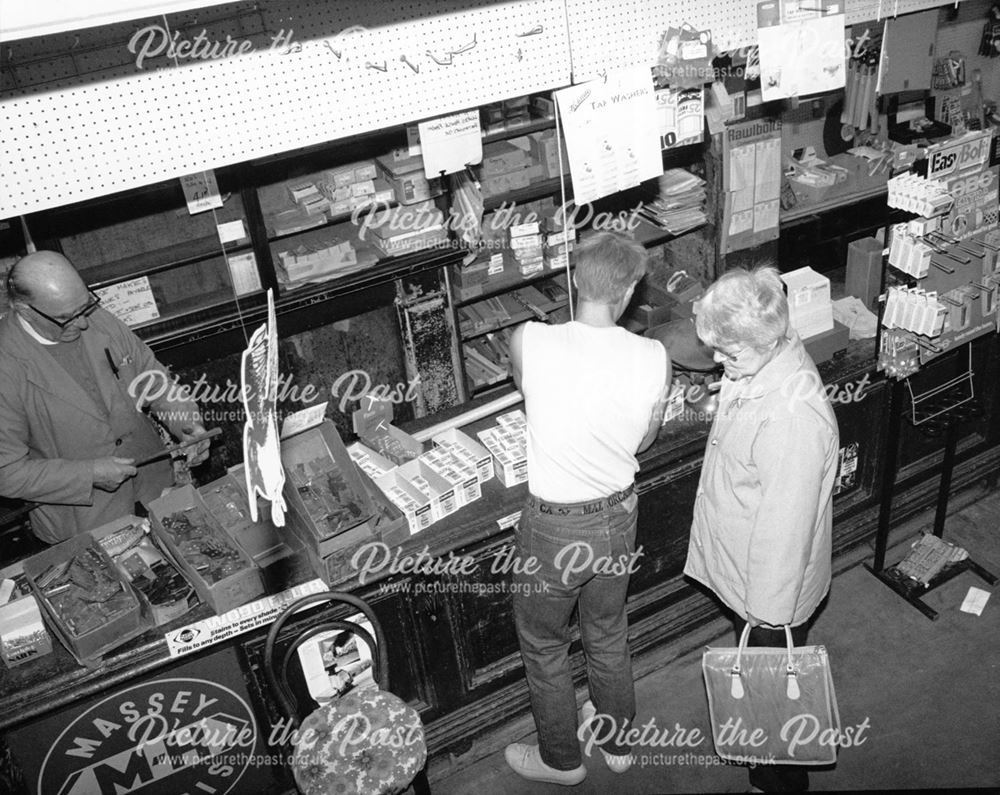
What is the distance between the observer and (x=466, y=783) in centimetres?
334

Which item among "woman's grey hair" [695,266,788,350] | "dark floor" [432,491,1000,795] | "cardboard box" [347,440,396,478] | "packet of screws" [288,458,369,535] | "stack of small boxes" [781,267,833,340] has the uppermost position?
"woman's grey hair" [695,266,788,350]

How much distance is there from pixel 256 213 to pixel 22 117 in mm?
2350

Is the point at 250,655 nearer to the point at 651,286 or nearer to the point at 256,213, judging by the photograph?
the point at 256,213

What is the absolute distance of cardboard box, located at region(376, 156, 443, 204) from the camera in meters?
4.86

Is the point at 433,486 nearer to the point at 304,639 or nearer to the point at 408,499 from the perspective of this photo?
the point at 408,499

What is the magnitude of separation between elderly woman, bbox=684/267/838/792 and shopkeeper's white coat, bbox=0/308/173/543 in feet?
7.57

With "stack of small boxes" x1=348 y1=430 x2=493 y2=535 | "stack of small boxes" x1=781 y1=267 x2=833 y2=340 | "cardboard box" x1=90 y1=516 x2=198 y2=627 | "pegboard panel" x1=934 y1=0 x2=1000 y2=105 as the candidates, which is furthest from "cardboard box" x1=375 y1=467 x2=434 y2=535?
"pegboard panel" x1=934 y1=0 x2=1000 y2=105

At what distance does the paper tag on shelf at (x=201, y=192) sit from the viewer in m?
4.55

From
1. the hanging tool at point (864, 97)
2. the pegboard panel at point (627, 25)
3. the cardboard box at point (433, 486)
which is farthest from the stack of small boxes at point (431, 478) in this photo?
the hanging tool at point (864, 97)

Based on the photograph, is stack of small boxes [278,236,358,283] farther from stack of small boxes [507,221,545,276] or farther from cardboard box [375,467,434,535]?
cardboard box [375,467,434,535]

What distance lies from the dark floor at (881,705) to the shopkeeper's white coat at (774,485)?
0.87m

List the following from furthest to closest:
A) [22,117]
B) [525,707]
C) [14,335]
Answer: [525,707], [14,335], [22,117]

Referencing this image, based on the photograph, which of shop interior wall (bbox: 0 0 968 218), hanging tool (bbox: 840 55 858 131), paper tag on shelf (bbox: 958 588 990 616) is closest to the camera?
shop interior wall (bbox: 0 0 968 218)

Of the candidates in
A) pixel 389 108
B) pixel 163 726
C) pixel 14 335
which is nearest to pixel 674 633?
pixel 163 726
